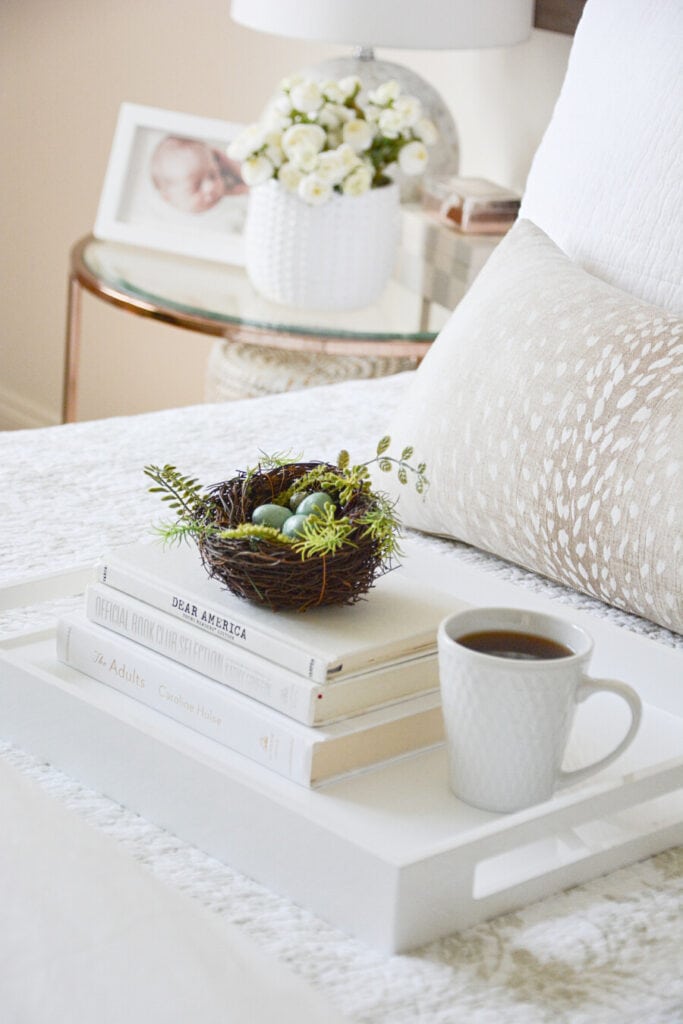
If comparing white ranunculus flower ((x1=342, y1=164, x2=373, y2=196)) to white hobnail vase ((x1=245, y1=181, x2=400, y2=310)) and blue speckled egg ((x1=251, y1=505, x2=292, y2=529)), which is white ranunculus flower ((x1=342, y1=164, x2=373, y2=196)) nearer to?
Answer: white hobnail vase ((x1=245, y1=181, x2=400, y2=310))

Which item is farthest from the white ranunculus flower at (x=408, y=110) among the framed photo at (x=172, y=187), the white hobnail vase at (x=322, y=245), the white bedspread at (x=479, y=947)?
the white bedspread at (x=479, y=947)

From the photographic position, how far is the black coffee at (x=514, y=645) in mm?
697

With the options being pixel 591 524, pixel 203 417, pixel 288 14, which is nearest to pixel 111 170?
pixel 288 14

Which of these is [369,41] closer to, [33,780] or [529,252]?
[529,252]

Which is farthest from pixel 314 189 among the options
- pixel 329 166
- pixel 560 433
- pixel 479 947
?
pixel 479 947

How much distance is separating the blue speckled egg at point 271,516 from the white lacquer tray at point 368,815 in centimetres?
12

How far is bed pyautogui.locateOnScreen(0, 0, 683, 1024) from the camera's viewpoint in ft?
1.91

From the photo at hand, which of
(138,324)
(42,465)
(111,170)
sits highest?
(111,170)

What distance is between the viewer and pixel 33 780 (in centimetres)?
75

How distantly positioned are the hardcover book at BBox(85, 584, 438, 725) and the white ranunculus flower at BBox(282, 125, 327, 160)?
1243 millimetres

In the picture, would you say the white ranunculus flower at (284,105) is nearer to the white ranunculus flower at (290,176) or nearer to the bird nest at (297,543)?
the white ranunculus flower at (290,176)

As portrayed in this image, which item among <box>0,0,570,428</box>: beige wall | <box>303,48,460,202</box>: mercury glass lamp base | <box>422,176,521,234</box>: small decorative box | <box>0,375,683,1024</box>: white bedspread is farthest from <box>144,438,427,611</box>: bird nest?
<box>0,0,570,428</box>: beige wall

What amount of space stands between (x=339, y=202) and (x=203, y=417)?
645 mm

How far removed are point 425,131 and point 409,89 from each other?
0.21 meters
